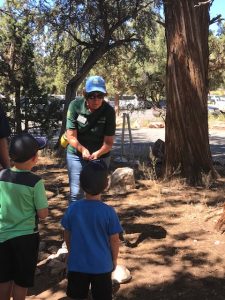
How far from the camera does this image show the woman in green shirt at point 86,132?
4.46 meters

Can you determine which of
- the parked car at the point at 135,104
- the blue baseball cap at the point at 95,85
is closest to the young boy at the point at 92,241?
the blue baseball cap at the point at 95,85

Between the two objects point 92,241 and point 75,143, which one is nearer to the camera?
point 92,241

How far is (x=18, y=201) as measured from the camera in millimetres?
3057

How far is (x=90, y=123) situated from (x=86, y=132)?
0.34 feet

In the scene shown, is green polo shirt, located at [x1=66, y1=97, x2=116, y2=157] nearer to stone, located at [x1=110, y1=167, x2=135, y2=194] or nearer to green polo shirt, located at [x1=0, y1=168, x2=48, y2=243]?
green polo shirt, located at [x1=0, y1=168, x2=48, y2=243]

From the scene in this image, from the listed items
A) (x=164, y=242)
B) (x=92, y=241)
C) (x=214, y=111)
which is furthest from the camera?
(x=214, y=111)

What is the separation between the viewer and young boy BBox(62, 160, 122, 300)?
9.38ft

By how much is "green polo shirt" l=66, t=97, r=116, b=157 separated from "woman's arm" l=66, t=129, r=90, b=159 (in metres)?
0.05

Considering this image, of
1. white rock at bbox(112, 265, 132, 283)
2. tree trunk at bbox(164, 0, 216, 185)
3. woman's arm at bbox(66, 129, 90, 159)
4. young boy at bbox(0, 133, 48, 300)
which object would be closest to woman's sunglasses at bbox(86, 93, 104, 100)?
woman's arm at bbox(66, 129, 90, 159)

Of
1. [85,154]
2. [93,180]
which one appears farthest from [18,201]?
[85,154]

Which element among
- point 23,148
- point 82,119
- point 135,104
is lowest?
point 135,104

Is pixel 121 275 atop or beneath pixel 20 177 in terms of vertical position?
beneath

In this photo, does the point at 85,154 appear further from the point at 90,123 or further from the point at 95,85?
the point at 95,85

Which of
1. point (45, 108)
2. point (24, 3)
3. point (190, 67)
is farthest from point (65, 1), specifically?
point (190, 67)
